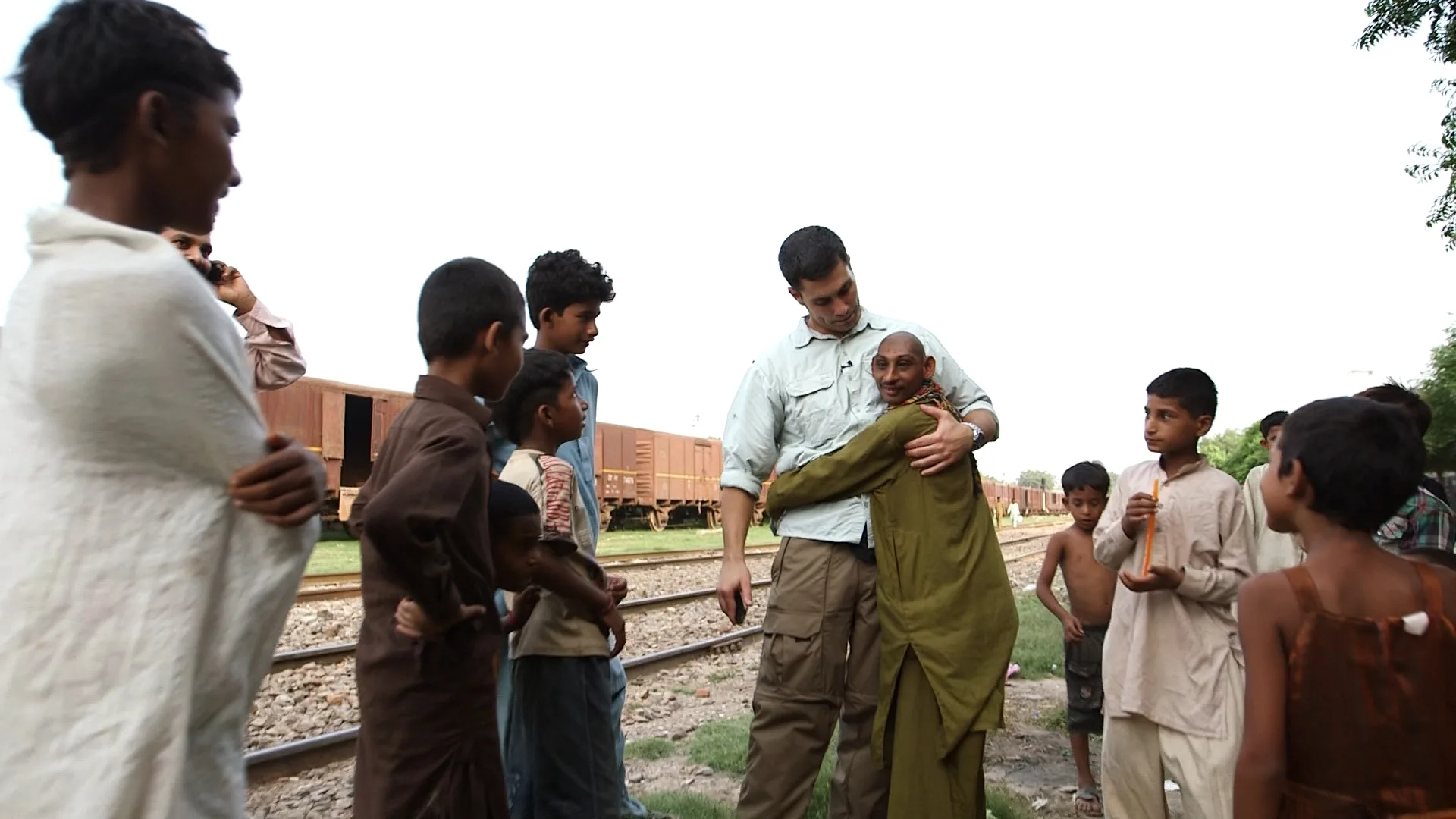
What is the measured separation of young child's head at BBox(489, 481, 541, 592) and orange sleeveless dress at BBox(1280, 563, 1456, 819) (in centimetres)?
178

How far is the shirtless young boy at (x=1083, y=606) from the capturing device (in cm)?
518

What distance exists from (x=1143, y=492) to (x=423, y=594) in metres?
2.96

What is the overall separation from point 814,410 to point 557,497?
123cm

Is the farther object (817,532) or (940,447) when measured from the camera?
(817,532)

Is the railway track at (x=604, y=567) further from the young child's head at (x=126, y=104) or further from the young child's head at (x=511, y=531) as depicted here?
the young child's head at (x=126, y=104)

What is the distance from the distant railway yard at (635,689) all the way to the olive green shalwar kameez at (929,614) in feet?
5.31

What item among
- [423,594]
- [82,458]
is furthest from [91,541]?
[423,594]

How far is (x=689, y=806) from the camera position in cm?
452

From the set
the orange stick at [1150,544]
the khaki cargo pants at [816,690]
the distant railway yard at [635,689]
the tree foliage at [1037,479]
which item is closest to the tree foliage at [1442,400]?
the distant railway yard at [635,689]

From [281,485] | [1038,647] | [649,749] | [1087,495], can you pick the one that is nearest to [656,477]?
[1038,647]

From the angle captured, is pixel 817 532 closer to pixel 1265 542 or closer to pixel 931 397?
pixel 931 397

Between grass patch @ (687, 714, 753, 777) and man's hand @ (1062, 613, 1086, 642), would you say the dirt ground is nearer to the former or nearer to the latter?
grass patch @ (687, 714, 753, 777)

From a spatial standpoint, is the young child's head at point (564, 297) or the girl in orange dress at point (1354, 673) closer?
the girl in orange dress at point (1354, 673)

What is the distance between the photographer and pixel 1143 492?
4.02 m
